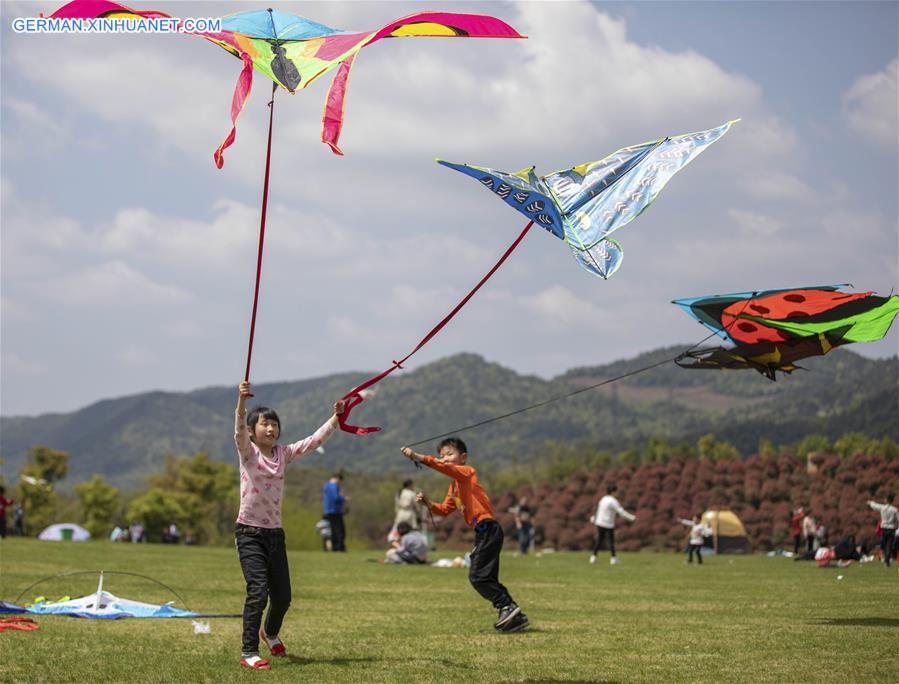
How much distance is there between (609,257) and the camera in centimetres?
907

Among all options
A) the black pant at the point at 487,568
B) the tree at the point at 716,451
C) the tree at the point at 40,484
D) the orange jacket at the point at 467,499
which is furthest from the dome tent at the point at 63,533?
the black pant at the point at 487,568

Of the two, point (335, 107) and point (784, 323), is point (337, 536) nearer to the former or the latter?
point (784, 323)

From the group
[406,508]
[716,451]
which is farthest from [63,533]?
[716,451]

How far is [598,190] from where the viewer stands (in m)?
9.66

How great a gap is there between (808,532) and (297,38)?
24378 mm

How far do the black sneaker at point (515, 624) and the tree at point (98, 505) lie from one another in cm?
5980

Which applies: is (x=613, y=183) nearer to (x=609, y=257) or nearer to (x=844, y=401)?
(x=609, y=257)

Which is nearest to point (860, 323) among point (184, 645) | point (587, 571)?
point (184, 645)

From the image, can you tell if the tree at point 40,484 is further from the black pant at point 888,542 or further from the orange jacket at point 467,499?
the orange jacket at point 467,499

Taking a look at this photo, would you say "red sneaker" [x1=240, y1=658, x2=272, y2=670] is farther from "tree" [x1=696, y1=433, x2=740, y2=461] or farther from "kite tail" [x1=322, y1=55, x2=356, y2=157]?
"tree" [x1=696, y1=433, x2=740, y2=461]

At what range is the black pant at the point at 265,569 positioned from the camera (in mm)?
8688

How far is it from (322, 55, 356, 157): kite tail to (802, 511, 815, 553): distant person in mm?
24444

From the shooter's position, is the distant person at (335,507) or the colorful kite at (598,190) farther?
the distant person at (335,507)

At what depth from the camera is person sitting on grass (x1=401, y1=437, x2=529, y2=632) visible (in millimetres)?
10680
